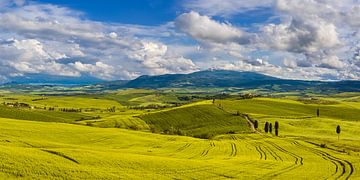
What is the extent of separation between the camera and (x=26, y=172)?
46781 mm

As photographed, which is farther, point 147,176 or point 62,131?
point 62,131

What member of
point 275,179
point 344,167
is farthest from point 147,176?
point 344,167

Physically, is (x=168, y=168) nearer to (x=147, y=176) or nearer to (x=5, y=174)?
(x=147, y=176)

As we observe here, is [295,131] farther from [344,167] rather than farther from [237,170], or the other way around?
[237,170]

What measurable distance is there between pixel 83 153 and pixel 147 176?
11.3m

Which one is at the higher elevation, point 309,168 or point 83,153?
point 83,153

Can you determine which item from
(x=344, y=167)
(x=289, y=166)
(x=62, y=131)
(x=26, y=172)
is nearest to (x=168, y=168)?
(x=26, y=172)

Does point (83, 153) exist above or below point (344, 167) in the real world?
above

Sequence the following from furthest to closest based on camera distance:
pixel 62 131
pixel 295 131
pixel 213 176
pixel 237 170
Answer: pixel 295 131 < pixel 62 131 < pixel 237 170 < pixel 213 176

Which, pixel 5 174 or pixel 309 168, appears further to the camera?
pixel 309 168

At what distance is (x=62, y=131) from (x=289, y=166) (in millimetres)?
67053

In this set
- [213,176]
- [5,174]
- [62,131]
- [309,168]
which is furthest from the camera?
[62,131]

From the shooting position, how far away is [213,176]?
5731 centimetres

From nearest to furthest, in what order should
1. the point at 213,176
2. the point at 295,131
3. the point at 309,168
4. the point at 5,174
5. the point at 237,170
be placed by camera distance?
the point at 5,174 → the point at 213,176 → the point at 237,170 → the point at 309,168 → the point at 295,131
